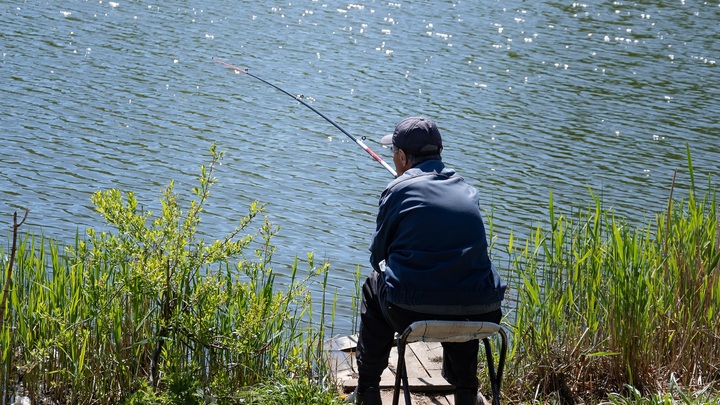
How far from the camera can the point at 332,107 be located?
425 inches

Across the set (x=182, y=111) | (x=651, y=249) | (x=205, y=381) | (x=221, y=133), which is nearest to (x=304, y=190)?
(x=221, y=133)

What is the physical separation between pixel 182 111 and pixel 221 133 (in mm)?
817

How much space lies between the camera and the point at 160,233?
12.4ft

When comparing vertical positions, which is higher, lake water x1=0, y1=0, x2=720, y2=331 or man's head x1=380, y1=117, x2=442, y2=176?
man's head x1=380, y1=117, x2=442, y2=176

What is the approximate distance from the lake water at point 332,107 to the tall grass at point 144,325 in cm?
183

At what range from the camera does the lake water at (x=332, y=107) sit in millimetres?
7801

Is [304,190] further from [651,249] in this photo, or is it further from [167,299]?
[167,299]

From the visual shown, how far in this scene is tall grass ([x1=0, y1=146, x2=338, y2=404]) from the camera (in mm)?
3703

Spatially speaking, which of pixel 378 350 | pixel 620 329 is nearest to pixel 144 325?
pixel 378 350

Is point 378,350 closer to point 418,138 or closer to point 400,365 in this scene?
point 400,365

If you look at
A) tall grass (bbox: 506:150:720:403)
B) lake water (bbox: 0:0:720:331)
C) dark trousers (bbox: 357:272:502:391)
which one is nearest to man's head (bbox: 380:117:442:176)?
dark trousers (bbox: 357:272:502:391)

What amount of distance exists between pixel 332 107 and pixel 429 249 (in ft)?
24.5

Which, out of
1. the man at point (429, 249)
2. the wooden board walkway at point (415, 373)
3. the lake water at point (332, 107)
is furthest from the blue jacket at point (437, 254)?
the lake water at point (332, 107)

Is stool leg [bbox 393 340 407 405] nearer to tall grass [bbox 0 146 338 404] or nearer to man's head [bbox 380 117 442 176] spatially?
tall grass [bbox 0 146 338 404]
